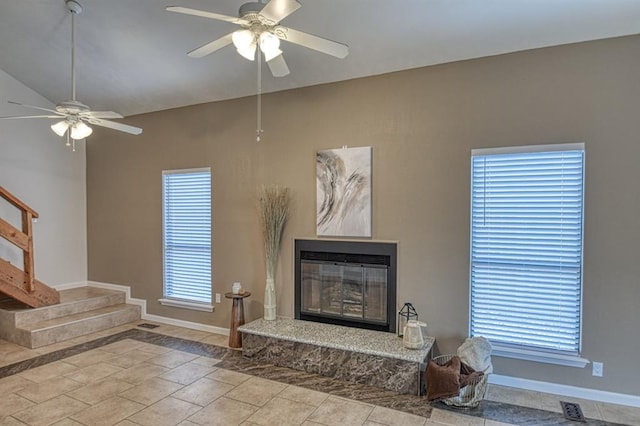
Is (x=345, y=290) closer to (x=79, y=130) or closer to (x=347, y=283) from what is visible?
(x=347, y=283)

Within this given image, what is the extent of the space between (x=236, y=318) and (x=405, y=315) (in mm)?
1993

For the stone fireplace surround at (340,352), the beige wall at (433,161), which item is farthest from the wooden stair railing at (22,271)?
A: the stone fireplace surround at (340,352)

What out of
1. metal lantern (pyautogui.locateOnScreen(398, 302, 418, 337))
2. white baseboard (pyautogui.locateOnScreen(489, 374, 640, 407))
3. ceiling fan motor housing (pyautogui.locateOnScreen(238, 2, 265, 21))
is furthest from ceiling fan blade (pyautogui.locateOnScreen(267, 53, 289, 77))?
white baseboard (pyautogui.locateOnScreen(489, 374, 640, 407))

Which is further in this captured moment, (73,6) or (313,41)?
(73,6)

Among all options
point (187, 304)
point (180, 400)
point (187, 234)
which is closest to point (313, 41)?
point (180, 400)

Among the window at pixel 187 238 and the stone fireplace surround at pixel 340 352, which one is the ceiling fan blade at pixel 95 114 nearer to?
the window at pixel 187 238

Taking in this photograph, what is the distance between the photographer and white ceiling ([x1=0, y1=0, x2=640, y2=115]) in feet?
9.91

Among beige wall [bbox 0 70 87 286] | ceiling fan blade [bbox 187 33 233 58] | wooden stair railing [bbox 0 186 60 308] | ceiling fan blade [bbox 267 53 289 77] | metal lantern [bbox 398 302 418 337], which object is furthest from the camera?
beige wall [bbox 0 70 87 286]

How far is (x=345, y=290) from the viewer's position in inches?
164

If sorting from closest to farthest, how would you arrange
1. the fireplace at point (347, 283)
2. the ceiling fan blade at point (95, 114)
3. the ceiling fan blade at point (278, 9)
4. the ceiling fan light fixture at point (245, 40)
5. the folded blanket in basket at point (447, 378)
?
the ceiling fan blade at point (278, 9), the ceiling fan light fixture at point (245, 40), the folded blanket in basket at point (447, 378), the ceiling fan blade at point (95, 114), the fireplace at point (347, 283)

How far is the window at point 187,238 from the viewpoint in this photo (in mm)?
5047

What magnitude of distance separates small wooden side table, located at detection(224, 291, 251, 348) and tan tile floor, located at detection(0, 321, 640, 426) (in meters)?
0.40

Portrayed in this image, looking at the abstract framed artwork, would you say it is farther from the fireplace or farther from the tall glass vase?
the tall glass vase

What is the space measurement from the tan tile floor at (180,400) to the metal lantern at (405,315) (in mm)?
895
